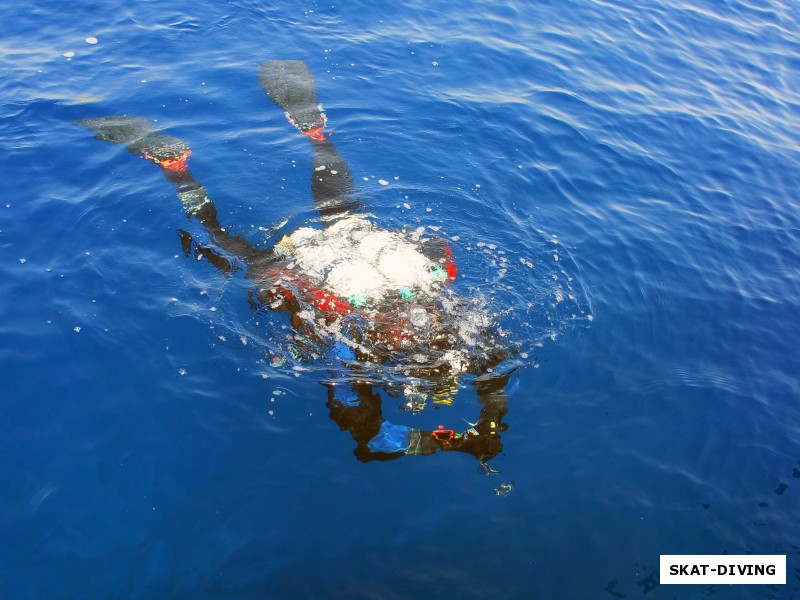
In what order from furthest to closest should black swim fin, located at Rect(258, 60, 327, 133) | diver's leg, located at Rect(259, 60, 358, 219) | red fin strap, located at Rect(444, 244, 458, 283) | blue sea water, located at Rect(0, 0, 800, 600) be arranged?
1. black swim fin, located at Rect(258, 60, 327, 133)
2. diver's leg, located at Rect(259, 60, 358, 219)
3. red fin strap, located at Rect(444, 244, 458, 283)
4. blue sea water, located at Rect(0, 0, 800, 600)

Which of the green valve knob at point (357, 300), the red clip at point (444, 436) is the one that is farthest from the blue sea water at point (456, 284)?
the green valve knob at point (357, 300)

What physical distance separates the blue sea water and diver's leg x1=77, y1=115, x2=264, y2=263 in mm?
239

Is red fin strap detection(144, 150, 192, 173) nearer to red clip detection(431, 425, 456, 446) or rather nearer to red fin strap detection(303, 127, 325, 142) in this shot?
red fin strap detection(303, 127, 325, 142)

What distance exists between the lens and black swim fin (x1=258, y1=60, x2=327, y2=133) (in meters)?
10.3

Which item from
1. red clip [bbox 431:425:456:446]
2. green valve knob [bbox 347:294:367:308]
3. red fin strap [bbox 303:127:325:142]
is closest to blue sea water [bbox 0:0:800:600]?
red clip [bbox 431:425:456:446]

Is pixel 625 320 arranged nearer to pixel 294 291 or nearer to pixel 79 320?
pixel 294 291

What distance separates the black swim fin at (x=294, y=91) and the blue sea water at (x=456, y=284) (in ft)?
0.86

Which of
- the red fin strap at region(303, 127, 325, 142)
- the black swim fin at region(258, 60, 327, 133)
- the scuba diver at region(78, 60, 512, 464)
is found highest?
the black swim fin at region(258, 60, 327, 133)

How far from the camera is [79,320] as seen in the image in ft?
22.3

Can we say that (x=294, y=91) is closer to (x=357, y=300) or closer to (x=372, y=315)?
(x=357, y=300)

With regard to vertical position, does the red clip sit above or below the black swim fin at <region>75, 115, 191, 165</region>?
below

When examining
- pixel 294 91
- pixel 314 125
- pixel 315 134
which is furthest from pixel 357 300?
pixel 294 91

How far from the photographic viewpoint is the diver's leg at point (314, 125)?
28.3ft

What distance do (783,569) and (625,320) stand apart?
329cm
